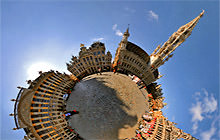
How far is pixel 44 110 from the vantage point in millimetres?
25891

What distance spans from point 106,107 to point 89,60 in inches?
742

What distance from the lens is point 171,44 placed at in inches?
1588

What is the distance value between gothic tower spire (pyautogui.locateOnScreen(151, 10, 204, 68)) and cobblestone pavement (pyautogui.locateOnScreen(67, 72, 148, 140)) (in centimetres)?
1941

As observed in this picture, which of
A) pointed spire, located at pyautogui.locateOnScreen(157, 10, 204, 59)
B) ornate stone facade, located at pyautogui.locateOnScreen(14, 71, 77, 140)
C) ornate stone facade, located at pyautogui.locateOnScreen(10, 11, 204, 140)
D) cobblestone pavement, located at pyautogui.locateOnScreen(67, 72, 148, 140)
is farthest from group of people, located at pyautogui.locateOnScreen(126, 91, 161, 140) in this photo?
pointed spire, located at pyautogui.locateOnScreen(157, 10, 204, 59)

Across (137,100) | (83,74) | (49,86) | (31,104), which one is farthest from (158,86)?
(31,104)

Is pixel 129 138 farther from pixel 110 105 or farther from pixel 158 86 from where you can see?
pixel 158 86

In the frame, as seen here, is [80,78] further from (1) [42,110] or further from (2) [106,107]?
(2) [106,107]

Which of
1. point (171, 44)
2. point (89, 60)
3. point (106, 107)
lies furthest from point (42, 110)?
point (171, 44)

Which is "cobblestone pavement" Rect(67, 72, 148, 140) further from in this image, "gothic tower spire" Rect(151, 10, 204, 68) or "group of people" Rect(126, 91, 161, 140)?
"gothic tower spire" Rect(151, 10, 204, 68)

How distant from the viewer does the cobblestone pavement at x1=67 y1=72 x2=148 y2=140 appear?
2492 cm

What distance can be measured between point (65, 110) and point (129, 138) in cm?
2001

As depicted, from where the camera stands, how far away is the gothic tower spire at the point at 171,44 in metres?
37.6

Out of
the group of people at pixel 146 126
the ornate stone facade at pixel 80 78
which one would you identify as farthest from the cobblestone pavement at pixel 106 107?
the ornate stone facade at pixel 80 78

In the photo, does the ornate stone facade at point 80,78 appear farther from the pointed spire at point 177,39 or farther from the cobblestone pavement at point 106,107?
the cobblestone pavement at point 106,107
